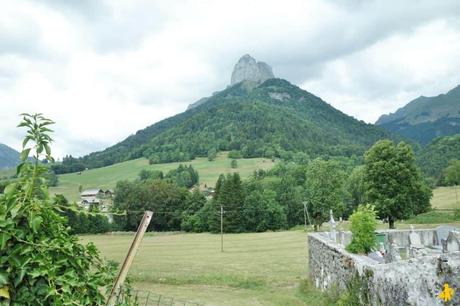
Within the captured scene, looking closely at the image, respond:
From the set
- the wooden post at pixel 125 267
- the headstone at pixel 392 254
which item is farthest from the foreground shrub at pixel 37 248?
the headstone at pixel 392 254

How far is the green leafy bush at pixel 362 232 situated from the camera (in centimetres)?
1128

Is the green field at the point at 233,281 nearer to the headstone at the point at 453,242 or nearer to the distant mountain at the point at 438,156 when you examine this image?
the headstone at the point at 453,242

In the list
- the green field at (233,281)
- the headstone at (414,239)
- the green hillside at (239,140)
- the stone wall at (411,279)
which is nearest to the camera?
the stone wall at (411,279)

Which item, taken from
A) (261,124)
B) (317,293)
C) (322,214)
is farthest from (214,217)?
(261,124)

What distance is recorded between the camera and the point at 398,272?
15.5ft

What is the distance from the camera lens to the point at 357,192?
8262 cm

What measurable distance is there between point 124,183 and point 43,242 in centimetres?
9956

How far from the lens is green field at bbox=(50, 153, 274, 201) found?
12825 centimetres

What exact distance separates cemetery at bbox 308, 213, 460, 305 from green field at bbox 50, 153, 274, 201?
4191 inches

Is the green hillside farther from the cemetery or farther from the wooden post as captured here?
the wooden post

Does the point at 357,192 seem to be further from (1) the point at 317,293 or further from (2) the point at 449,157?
(1) the point at 317,293

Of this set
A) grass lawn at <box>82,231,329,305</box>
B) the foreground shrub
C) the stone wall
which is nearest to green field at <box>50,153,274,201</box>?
grass lawn at <box>82,231,329,305</box>

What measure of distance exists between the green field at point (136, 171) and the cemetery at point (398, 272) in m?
106

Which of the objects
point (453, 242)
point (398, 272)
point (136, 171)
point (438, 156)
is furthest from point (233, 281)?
point (136, 171)
